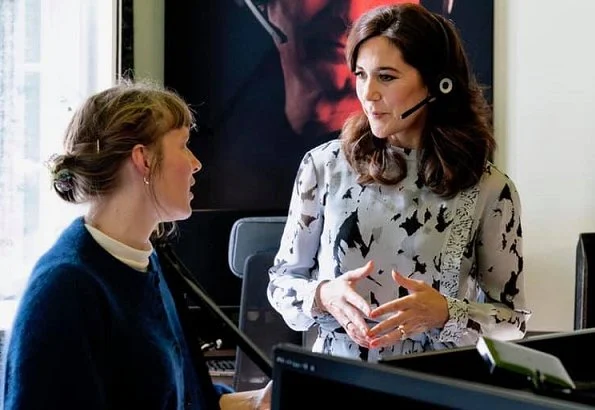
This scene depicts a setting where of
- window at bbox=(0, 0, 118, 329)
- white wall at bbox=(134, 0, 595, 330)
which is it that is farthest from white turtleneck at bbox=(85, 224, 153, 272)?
white wall at bbox=(134, 0, 595, 330)

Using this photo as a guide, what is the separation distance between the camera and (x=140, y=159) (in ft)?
3.83

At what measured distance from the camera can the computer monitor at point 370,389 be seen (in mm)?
411

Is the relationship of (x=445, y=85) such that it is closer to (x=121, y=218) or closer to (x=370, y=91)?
(x=370, y=91)

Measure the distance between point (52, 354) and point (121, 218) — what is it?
254 millimetres

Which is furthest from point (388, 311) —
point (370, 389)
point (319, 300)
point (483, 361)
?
point (370, 389)

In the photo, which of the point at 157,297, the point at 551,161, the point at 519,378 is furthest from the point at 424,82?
the point at 551,161

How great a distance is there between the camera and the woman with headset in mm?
1293

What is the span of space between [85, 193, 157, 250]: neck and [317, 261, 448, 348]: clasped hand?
30 centimetres

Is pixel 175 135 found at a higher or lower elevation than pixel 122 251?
higher

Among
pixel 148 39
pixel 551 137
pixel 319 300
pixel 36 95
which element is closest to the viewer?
pixel 319 300

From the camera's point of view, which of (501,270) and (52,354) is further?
(501,270)

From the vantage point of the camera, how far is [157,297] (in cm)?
117

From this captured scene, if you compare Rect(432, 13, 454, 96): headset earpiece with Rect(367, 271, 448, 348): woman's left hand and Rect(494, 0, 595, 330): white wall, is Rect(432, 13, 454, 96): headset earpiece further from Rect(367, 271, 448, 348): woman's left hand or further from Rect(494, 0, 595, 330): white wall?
Rect(494, 0, 595, 330): white wall

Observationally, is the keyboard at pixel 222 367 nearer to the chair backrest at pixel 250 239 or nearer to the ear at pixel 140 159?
the chair backrest at pixel 250 239
